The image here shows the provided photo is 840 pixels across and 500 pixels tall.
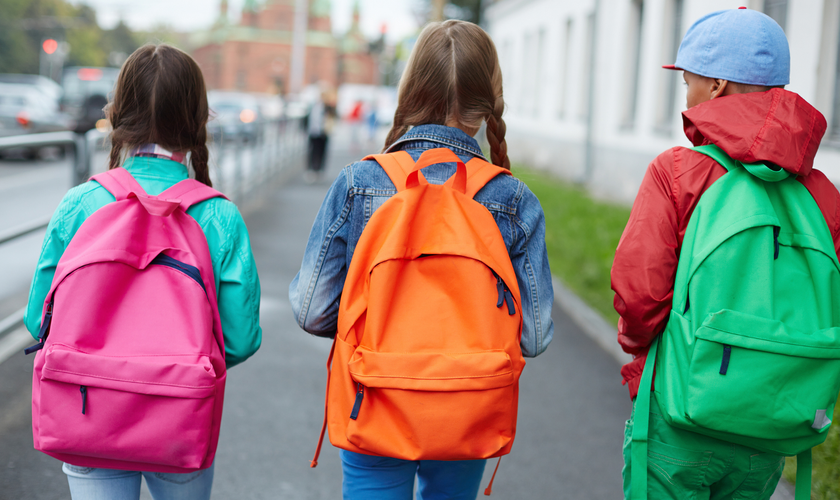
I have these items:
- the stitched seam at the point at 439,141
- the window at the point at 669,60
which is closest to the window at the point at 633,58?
the window at the point at 669,60

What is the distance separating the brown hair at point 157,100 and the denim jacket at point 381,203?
0.50 m

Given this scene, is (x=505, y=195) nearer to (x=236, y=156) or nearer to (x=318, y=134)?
(x=236, y=156)

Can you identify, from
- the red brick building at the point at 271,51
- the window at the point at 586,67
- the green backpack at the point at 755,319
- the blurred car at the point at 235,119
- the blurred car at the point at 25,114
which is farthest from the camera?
the red brick building at the point at 271,51

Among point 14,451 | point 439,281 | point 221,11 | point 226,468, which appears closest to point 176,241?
point 439,281

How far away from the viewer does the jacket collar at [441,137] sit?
2.27 metres

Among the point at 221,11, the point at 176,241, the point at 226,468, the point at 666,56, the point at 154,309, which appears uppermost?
the point at 221,11

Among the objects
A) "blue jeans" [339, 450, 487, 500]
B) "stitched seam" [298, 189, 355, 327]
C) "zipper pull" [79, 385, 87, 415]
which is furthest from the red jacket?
"zipper pull" [79, 385, 87, 415]

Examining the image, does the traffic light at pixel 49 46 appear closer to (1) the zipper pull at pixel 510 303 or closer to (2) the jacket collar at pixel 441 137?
(2) the jacket collar at pixel 441 137

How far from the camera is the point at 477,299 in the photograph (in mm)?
2010

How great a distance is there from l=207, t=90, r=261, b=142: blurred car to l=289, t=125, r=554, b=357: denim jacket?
2.10 ft

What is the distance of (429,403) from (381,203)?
0.53 meters

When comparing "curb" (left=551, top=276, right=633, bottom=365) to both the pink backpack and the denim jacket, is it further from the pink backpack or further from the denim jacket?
the pink backpack

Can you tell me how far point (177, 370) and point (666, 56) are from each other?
13.8 m

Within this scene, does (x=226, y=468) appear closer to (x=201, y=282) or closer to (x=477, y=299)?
(x=201, y=282)
